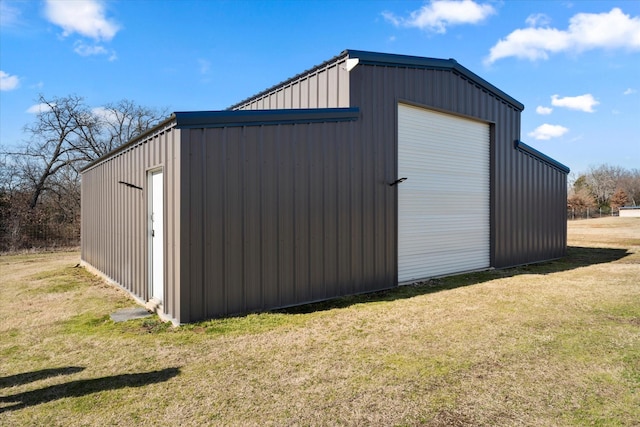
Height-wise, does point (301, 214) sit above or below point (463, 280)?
above

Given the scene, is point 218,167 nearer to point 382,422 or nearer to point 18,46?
point 382,422

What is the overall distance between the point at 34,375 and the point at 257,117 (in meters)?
3.96

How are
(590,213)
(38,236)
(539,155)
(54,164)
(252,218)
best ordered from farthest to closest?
(590,213)
(54,164)
(38,236)
(539,155)
(252,218)

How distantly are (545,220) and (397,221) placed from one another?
6.87 m

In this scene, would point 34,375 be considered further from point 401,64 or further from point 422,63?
point 422,63

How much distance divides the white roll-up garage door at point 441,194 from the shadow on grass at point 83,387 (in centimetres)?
529

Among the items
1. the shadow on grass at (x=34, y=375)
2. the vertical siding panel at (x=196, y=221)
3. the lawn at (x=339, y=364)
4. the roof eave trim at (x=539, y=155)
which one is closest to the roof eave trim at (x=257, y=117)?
the vertical siding panel at (x=196, y=221)

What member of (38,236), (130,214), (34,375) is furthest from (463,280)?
(38,236)

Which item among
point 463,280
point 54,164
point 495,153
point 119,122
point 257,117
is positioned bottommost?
point 463,280

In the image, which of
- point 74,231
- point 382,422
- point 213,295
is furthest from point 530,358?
point 74,231

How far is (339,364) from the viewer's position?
372 cm

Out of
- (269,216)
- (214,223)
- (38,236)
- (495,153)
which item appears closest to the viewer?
(214,223)

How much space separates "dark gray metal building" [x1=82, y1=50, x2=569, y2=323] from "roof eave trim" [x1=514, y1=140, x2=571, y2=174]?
0.16ft

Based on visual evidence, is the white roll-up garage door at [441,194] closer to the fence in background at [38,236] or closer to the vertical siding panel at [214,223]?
the vertical siding panel at [214,223]
